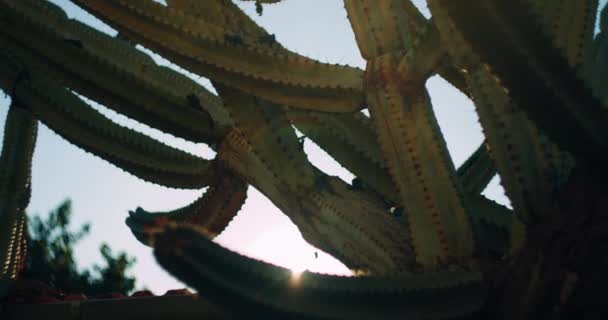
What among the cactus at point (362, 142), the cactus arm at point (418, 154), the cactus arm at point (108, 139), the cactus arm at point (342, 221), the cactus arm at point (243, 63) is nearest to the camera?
the cactus at point (362, 142)

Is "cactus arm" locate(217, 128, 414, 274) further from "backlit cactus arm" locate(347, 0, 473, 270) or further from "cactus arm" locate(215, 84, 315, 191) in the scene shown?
"backlit cactus arm" locate(347, 0, 473, 270)

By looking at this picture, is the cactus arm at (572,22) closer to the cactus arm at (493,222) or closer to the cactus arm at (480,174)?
the cactus arm at (493,222)

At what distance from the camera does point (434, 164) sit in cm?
338

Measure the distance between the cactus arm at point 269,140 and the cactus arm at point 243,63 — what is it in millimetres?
168

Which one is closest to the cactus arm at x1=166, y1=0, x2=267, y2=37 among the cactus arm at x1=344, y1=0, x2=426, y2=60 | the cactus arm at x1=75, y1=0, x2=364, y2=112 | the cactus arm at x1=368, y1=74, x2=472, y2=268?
the cactus arm at x1=75, y1=0, x2=364, y2=112

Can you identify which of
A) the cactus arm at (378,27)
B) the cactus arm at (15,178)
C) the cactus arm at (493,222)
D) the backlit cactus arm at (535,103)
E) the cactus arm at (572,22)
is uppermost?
the cactus arm at (572,22)

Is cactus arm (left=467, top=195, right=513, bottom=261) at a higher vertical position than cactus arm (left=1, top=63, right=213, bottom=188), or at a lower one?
higher

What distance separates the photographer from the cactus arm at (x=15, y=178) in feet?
15.7

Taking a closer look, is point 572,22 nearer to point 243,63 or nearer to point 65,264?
point 243,63

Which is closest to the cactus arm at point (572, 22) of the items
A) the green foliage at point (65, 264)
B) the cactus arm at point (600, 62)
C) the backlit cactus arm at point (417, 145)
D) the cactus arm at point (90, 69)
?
the cactus arm at point (600, 62)

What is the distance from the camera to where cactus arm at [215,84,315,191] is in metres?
3.89

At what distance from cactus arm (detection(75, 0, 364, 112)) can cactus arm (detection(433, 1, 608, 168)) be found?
1474mm

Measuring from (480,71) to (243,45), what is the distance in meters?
1.23

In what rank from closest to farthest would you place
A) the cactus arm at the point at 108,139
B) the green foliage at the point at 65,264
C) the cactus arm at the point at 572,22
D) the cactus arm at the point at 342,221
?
the cactus arm at the point at 572,22 < the cactus arm at the point at 342,221 < the cactus arm at the point at 108,139 < the green foliage at the point at 65,264
